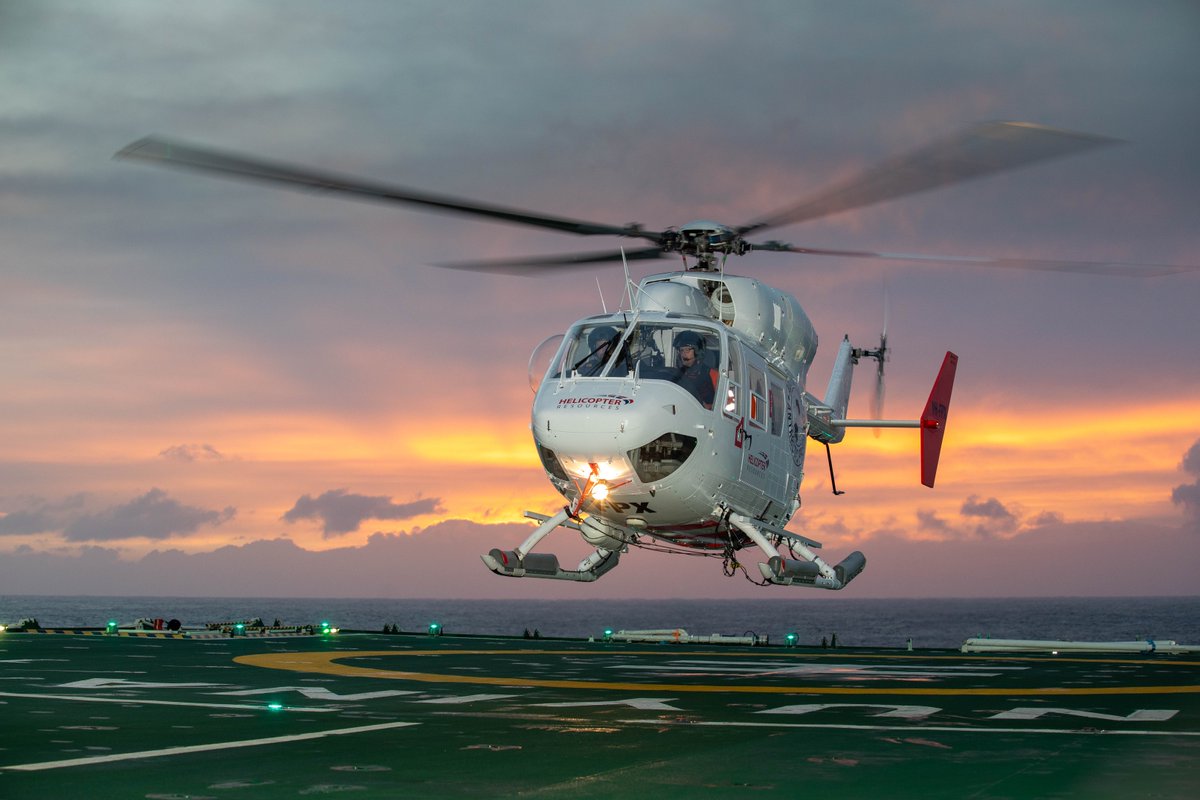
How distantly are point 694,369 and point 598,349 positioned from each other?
1.70m

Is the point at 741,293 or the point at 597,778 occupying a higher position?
the point at 741,293

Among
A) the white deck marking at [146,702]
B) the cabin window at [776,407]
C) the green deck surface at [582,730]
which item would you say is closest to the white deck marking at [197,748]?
the green deck surface at [582,730]

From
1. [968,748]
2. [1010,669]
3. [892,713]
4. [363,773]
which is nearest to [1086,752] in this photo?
[968,748]

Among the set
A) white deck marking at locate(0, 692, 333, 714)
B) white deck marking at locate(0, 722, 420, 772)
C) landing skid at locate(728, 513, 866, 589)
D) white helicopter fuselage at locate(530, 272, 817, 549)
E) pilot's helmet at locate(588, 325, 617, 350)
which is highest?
pilot's helmet at locate(588, 325, 617, 350)

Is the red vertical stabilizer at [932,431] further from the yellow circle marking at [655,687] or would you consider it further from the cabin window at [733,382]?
the cabin window at [733,382]

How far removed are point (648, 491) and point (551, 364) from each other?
295cm

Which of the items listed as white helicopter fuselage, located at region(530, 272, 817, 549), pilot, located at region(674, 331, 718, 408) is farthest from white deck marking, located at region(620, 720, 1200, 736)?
pilot, located at region(674, 331, 718, 408)

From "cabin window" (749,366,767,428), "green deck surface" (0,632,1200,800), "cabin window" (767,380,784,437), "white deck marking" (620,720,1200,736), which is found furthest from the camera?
"cabin window" (767,380,784,437)

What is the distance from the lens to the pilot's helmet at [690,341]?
2150cm

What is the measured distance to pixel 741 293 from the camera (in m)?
24.6

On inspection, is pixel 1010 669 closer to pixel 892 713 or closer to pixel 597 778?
pixel 892 713

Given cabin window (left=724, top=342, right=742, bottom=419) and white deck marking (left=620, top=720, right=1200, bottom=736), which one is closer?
white deck marking (left=620, top=720, right=1200, bottom=736)

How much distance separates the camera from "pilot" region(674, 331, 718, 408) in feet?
68.5

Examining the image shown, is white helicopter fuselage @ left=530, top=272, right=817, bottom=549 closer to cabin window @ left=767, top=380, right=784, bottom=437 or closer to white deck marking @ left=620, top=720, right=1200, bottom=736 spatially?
cabin window @ left=767, top=380, right=784, bottom=437
